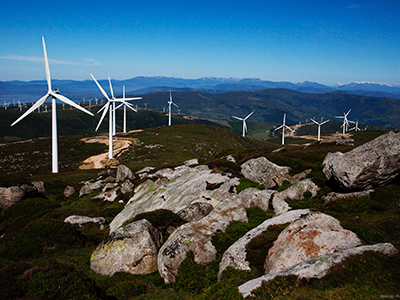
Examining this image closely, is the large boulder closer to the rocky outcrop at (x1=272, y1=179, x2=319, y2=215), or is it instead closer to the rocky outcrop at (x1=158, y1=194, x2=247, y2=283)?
the rocky outcrop at (x1=272, y1=179, x2=319, y2=215)

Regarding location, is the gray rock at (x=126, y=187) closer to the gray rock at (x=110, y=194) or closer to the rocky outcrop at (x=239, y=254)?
the gray rock at (x=110, y=194)

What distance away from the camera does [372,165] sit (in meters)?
22.8

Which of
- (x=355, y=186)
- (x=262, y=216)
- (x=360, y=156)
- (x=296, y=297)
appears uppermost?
A: (x=360, y=156)

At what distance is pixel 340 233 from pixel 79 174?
3074 inches

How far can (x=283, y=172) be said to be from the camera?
34.9 meters

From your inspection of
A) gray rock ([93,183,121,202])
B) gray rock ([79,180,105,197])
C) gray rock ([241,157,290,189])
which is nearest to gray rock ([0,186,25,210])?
gray rock ([79,180,105,197])

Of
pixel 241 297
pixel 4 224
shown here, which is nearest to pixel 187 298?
pixel 241 297

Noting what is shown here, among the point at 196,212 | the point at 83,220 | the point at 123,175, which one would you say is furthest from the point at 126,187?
the point at 196,212

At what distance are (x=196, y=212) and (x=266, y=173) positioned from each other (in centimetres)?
1331

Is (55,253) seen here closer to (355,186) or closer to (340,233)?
(340,233)

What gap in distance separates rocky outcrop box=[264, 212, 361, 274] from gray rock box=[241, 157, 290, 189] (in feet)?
56.2

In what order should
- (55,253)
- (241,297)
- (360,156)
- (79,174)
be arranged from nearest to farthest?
(241,297) < (360,156) < (55,253) < (79,174)

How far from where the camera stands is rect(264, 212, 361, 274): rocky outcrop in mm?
15562

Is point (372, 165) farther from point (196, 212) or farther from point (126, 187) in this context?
point (126, 187)
